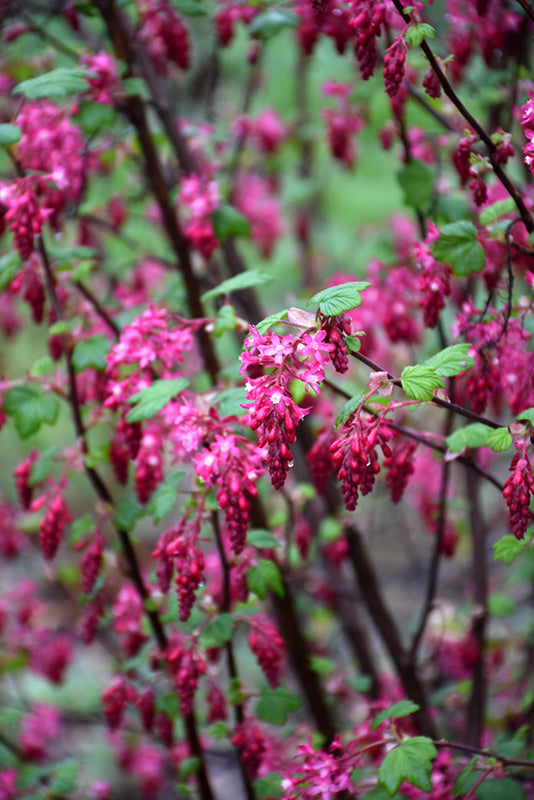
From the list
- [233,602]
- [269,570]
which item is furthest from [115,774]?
[269,570]

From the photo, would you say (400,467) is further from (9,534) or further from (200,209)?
(9,534)

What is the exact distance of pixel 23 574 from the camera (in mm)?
6250

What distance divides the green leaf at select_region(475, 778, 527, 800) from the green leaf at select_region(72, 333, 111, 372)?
5.41ft

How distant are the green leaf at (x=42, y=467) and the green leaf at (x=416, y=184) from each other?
145 centimetres


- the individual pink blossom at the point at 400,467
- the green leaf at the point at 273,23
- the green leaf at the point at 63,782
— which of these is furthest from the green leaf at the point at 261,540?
the green leaf at the point at 273,23

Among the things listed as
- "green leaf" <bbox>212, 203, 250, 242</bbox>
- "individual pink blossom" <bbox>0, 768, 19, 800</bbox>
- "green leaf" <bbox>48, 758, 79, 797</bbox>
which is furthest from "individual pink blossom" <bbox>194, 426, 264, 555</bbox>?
"individual pink blossom" <bbox>0, 768, 19, 800</bbox>

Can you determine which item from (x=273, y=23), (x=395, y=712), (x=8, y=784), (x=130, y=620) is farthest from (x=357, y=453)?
(x=8, y=784)

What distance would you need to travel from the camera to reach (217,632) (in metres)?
1.95

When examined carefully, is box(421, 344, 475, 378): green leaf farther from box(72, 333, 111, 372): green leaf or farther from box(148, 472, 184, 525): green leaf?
box(72, 333, 111, 372): green leaf

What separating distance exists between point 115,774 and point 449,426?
10.8 ft

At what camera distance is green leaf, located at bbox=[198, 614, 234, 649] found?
1919 millimetres

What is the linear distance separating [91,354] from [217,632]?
902mm

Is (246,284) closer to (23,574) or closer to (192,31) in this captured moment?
(192,31)

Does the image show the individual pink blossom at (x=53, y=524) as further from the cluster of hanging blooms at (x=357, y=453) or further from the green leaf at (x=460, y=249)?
the green leaf at (x=460, y=249)
